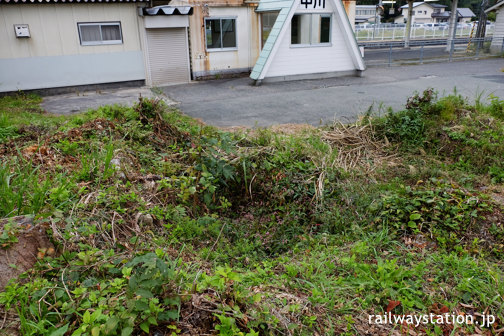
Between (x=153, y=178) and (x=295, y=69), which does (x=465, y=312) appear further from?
(x=295, y=69)

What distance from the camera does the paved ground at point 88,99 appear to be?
35.0ft

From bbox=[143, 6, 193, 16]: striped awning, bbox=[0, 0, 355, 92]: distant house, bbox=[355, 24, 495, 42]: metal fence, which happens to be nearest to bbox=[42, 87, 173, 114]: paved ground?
bbox=[0, 0, 355, 92]: distant house

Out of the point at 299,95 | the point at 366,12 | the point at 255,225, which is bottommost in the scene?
the point at 255,225

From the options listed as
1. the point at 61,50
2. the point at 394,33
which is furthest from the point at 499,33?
the point at 61,50

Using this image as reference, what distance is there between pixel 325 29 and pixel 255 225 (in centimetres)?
1230

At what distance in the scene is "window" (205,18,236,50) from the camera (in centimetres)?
1474

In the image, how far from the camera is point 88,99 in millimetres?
11898

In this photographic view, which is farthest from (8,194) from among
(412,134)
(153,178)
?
(412,134)

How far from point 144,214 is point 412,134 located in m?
4.66

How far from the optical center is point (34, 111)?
10.1 m

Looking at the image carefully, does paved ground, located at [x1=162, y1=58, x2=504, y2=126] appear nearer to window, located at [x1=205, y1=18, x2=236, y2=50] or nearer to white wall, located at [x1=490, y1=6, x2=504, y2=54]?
window, located at [x1=205, y1=18, x2=236, y2=50]

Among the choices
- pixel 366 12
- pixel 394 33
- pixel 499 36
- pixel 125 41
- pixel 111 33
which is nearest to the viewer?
pixel 111 33

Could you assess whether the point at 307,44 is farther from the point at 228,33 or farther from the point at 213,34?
the point at 213,34

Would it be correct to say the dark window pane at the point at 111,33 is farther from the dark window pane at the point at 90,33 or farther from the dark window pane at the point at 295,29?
the dark window pane at the point at 295,29
